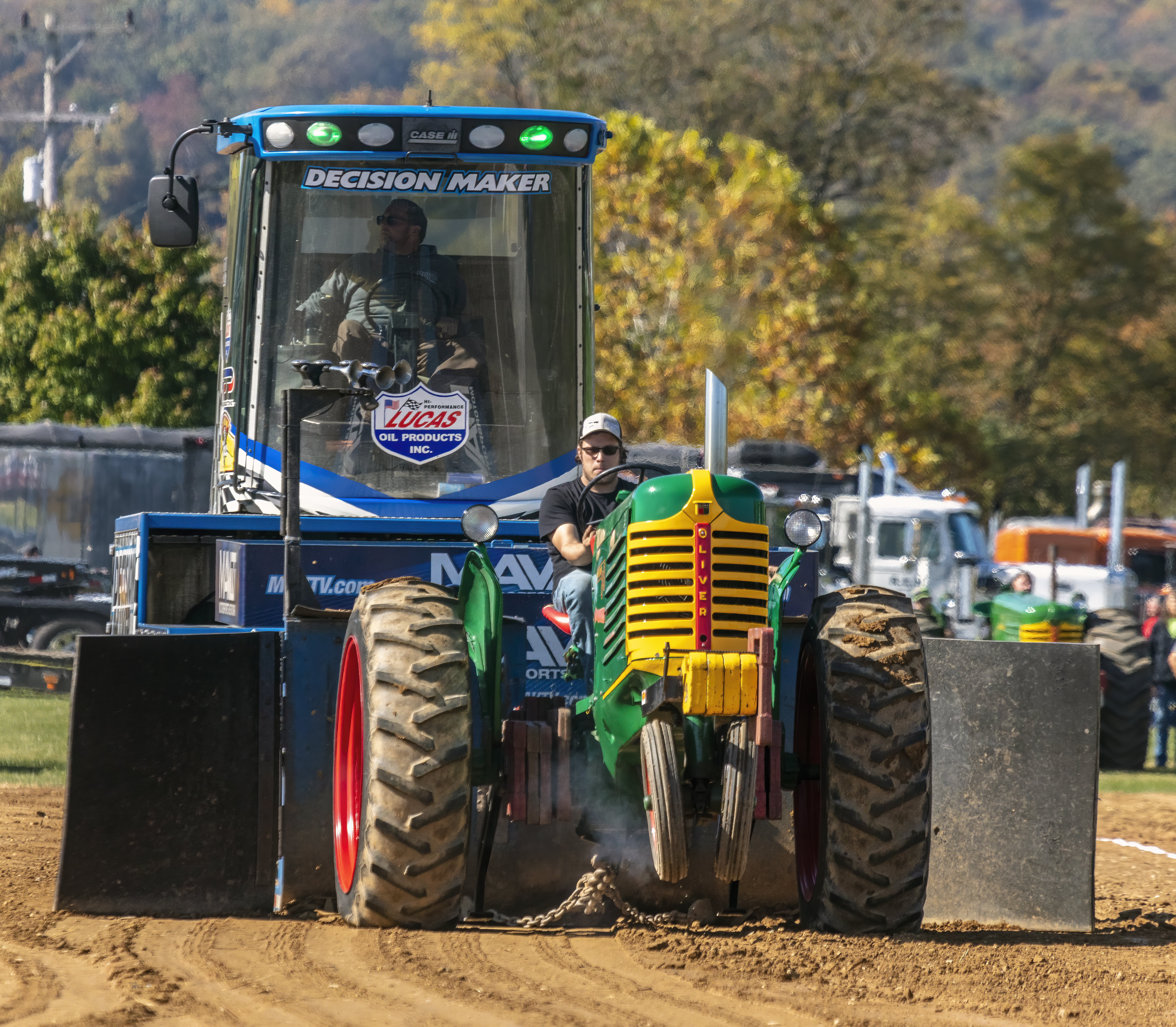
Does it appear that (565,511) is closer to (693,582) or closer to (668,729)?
(693,582)

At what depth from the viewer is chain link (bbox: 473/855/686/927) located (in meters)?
6.58

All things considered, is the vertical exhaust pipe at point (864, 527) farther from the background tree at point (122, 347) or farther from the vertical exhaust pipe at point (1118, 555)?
the background tree at point (122, 347)

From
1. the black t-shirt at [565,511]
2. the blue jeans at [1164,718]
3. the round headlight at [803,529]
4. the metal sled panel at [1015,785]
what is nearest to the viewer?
the round headlight at [803,529]

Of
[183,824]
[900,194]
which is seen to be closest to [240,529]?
[183,824]

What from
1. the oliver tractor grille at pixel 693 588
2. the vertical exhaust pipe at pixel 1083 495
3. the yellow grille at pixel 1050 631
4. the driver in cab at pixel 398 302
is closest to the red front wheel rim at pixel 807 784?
the oliver tractor grille at pixel 693 588

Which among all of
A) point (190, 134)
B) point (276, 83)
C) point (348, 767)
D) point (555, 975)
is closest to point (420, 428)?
point (190, 134)

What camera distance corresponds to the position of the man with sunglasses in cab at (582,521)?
670 cm

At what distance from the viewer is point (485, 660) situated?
669cm

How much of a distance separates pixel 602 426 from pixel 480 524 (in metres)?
1.05

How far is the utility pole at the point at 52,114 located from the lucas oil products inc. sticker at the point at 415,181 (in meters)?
29.6

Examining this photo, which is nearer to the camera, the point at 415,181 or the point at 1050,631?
the point at 415,181

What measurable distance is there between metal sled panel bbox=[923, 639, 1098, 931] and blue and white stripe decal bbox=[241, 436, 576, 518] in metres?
2.22

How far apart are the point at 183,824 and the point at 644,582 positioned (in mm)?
1958

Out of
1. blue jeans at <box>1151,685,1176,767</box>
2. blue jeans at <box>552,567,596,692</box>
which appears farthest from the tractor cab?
blue jeans at <box>1151,685,1176,767</box>
